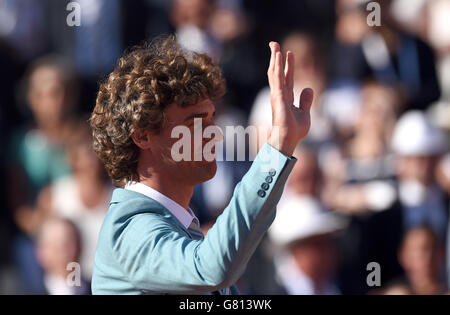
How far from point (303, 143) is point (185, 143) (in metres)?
2.67

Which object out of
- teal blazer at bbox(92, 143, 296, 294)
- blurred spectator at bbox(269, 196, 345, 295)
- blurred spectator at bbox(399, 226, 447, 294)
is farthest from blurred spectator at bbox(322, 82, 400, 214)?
teal blazer at bbox(92, 143, 296, 294)

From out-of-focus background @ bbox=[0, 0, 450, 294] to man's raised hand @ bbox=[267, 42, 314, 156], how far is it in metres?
2.81

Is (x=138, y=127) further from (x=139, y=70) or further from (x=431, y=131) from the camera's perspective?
(x=431, y=131)

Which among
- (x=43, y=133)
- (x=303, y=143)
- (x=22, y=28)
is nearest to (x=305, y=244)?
(x=303, y=143)

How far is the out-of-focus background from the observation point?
433 centimetres

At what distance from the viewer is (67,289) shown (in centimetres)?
432

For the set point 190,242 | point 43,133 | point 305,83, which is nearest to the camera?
point 190,242

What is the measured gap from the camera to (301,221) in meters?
4.36

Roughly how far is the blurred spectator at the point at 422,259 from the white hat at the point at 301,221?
0.42 meters

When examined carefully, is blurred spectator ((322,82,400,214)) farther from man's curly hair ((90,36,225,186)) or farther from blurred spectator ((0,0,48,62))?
man's curly hair ((90,36,225,186))

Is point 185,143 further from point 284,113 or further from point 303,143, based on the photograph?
point 303,143

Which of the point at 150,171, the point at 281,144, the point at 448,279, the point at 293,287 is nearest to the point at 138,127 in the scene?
the point at 150,171

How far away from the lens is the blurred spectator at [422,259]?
14.0 feet

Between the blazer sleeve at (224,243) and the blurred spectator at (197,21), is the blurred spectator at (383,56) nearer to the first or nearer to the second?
the blurred spectator at (197,21)
